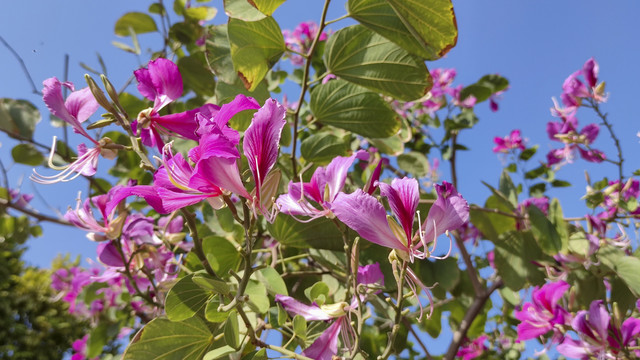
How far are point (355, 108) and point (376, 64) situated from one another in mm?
115

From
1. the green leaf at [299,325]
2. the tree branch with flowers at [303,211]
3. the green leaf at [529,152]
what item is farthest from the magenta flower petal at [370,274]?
the green leaf at [529,152]

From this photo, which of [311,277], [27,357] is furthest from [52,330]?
[311,277]

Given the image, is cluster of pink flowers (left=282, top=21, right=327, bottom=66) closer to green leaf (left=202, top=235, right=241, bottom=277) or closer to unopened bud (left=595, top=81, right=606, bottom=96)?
unopened bud (left=595, top=81, right=606, bottom=96)

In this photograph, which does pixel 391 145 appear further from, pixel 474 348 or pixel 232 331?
pixel 474 348

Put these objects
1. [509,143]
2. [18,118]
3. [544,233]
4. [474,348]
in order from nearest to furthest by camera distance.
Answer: [544,233] < [18,118] < [474,348] < [509,143]

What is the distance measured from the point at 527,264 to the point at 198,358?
0.98 m

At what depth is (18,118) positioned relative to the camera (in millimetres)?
1456

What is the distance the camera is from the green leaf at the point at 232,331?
532mm

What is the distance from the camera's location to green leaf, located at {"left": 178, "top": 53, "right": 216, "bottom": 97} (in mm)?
1493

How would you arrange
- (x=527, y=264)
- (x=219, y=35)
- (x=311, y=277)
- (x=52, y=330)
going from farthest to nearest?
(x=52, y=330) < (x=527, y=264) < (x=311, y=277) < (x=219, y=35)


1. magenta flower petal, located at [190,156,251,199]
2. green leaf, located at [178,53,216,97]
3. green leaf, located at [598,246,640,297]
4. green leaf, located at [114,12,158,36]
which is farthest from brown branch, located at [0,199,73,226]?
green leaf, located at [598,246,640,297]

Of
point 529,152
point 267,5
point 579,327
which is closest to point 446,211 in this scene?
point 267,5

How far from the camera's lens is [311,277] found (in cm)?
116

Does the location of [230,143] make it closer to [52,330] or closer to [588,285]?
[588,285]
